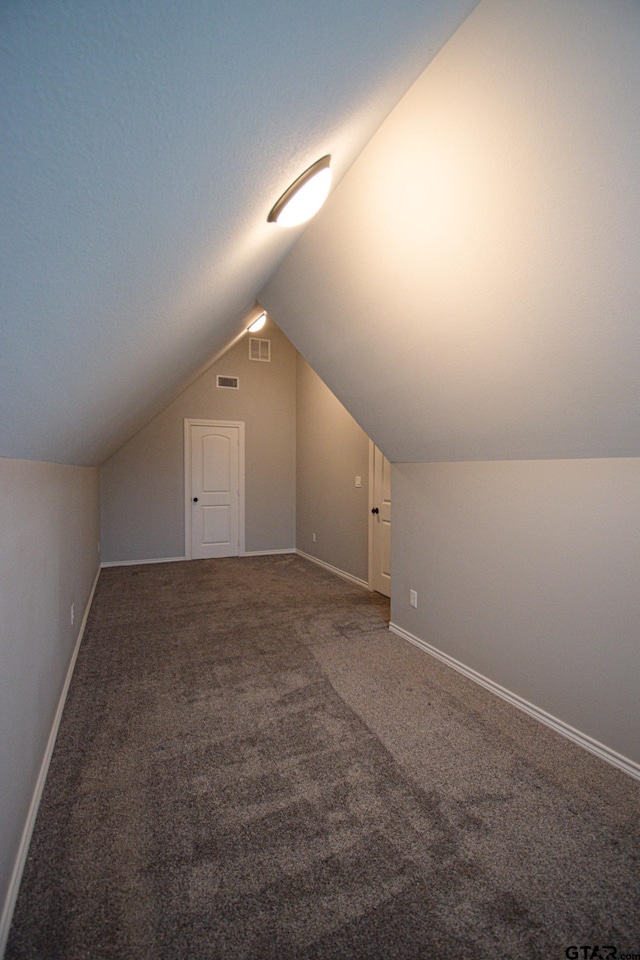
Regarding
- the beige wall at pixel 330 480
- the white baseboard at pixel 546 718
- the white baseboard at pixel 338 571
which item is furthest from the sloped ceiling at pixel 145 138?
the white baseboard at pixel 338 571

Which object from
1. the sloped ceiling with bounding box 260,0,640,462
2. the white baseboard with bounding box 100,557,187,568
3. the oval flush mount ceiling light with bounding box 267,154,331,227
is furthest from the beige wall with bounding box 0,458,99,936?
the white baseboard with bounding box 100,557,187,568

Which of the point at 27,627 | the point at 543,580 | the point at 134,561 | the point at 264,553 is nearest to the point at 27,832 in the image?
the point at 27,627

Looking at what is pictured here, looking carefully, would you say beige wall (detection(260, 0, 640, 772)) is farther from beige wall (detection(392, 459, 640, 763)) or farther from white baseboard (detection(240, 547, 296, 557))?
white baseboard (detection(240, 547, 296, 557))

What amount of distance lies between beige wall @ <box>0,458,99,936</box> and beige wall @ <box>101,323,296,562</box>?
10.9 feet

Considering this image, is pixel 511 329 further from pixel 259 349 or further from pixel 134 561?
pixel 134 561

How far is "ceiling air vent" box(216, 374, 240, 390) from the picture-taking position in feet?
20.4

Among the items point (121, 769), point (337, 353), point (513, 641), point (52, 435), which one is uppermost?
point (337, 353)

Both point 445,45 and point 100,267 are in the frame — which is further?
point 445,45

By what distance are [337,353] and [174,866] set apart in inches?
94.4

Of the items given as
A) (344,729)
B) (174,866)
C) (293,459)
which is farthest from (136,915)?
(293,459)

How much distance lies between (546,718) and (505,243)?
216 cm

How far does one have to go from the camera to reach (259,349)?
6430 millimetres

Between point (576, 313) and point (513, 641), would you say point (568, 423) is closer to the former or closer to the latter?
point (576, 313)

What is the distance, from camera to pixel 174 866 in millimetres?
1359
